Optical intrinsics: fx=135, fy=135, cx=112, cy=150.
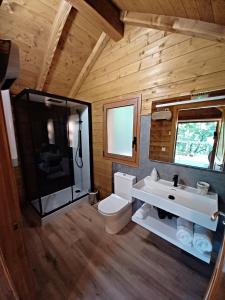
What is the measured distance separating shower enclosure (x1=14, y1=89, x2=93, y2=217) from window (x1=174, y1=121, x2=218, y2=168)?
1.73 meters

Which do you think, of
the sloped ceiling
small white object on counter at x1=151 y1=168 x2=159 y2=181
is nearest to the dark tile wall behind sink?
small white object on counter at x1=151 y1=168 x2=159 y2=181

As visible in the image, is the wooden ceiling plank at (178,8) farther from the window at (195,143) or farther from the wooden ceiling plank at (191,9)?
the window at (195,143)

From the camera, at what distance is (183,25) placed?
1.33 metres

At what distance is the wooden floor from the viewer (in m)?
1.29

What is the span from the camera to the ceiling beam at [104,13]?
1.44 m

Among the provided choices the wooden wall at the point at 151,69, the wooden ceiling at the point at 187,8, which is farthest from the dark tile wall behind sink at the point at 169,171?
the wooden ceiling at the point at 187,8

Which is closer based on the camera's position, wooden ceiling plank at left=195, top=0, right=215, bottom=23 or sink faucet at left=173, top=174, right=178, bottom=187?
wooden ceiling plank at left=195, top=0, right=215, bottom=23

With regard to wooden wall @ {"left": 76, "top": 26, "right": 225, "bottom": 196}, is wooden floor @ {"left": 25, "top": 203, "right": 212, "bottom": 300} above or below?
below

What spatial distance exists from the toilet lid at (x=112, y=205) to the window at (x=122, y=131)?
0.60 meters

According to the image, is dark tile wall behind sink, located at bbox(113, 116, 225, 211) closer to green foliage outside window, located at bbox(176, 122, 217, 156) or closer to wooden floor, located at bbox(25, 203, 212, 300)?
green foliage outside window, located at bbox(176, 122, 217, 156)

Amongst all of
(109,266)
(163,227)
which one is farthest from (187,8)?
(109,266)

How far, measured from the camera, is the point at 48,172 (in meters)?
2.93

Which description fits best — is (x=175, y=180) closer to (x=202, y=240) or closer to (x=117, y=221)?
(x=202, y=240)

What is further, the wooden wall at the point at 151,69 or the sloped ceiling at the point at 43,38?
the sloped ceiling at the point at 43,38
